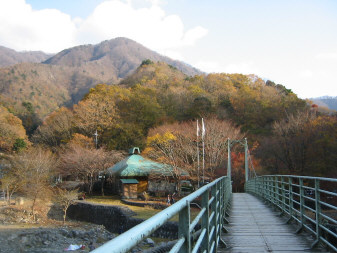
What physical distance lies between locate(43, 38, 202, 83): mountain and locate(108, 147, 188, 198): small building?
11307cm

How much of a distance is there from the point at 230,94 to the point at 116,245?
5250 cm

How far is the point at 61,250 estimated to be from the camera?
17.1 metres

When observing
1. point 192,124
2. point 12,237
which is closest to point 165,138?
point 192,124

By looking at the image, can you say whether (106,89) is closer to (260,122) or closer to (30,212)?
(260,122)

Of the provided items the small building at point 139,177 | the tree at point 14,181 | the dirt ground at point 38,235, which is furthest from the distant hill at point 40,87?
the dirt ground at point 38,235

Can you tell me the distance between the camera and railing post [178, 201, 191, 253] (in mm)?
2018

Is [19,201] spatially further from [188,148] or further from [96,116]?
[96,116]

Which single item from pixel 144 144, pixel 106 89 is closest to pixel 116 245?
pixel 144 144

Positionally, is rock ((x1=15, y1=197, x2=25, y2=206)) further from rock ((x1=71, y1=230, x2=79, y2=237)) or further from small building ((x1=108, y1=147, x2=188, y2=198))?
rock ((x1=71, y1=230, x2=79, y2=237))

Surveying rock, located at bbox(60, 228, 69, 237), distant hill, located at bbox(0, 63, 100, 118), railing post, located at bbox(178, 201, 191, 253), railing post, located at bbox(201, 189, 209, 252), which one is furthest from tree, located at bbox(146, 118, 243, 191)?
distant hill, located at bbox(0, 63, 100, 118)

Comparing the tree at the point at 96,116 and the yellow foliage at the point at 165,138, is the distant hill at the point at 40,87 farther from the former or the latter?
the yellow foliage at the point at 165,138

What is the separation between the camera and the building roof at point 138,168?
97.3ft

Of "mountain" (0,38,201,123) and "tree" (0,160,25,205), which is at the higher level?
"mountain" (0,38,201,123)

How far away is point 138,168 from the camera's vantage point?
3247 cm
